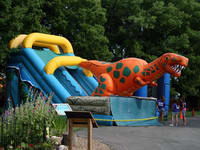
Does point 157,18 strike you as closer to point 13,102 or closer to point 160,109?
point 160,109

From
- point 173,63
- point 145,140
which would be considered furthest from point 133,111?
point 145,140

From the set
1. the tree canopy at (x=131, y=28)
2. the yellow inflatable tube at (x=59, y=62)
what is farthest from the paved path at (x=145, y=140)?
the tree canopy at (x=131, y=28)

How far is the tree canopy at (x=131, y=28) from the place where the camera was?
79.8 ft

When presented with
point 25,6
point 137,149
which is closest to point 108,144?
point 137,149

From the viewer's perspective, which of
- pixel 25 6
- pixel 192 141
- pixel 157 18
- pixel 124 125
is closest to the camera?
pixel 192 141

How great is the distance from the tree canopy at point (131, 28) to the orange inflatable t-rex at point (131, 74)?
724cm

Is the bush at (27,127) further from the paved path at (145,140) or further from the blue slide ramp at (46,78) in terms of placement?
the blue slide ramp at (46,78)

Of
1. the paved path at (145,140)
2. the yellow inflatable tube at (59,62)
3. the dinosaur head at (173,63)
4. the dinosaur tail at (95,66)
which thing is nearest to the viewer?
the paved path at (145,140)

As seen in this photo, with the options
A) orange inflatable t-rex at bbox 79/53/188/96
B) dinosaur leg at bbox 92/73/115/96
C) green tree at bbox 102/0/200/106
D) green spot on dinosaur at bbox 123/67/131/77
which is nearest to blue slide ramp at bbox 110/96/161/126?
orange inflatable t-rex at bbox 79/53/188/96

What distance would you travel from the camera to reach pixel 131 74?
14305 millimetres

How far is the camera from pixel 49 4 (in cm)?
2358

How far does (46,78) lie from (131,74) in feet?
13.7

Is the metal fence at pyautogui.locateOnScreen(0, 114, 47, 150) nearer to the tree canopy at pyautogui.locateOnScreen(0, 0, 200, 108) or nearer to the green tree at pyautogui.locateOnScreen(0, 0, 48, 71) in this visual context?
the green tree at pyautogui.locateOnScreen(0, 0, 48, 71)

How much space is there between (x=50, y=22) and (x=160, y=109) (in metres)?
12.0
